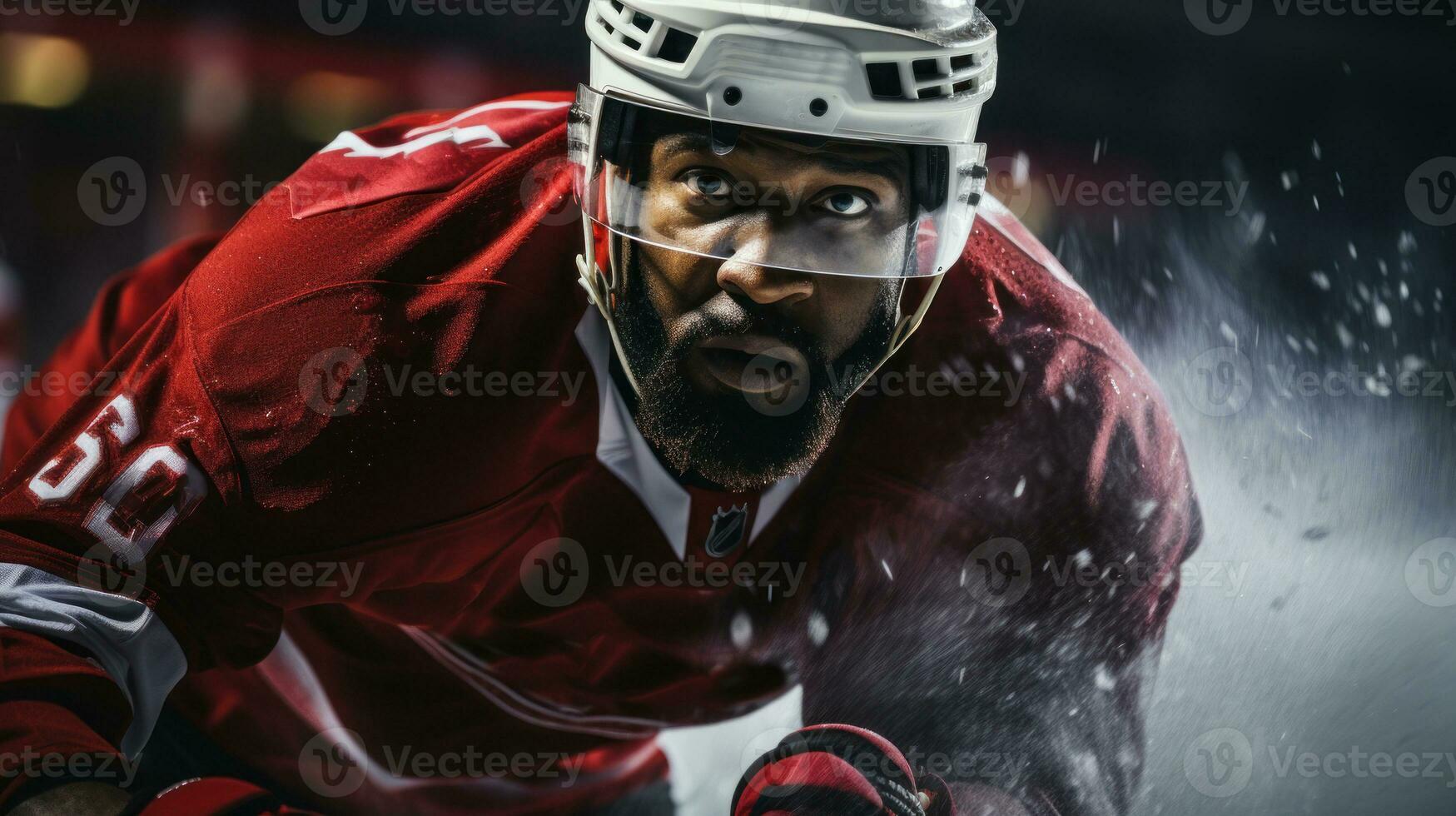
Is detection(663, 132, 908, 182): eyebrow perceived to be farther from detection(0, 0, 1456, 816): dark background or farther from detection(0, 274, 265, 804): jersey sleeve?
detection(0, 0, 1456, 816): dark background

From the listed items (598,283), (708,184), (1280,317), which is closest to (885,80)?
(708,184)

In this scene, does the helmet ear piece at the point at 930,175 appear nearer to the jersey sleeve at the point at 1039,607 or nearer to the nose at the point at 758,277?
the nose at the point at 758,277

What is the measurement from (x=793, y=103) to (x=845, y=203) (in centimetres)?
16

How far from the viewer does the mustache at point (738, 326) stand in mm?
1665

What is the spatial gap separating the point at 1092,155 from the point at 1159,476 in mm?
722

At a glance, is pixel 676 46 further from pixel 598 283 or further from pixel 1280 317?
pixel 1280 317

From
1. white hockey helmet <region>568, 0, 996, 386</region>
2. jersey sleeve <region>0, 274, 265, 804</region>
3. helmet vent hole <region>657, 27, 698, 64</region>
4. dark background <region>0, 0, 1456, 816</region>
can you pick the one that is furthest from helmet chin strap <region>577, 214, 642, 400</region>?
dark background <region>0, 0, 1456, 816</region>

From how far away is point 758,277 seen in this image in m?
1.63

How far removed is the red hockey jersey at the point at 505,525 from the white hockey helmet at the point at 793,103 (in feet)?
0.49

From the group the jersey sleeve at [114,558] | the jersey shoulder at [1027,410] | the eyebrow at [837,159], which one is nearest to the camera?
the jersey sleeve at [114,558]

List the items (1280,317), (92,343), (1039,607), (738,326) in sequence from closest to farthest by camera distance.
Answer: (738,326) → (92,343) → (1039,607) → (1280,317)

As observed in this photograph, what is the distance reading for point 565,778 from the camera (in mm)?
2283

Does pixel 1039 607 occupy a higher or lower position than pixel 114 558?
lower

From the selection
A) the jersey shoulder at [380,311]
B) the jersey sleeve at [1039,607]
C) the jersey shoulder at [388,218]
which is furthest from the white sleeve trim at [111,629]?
the jersey sleeve at [1039,607]
